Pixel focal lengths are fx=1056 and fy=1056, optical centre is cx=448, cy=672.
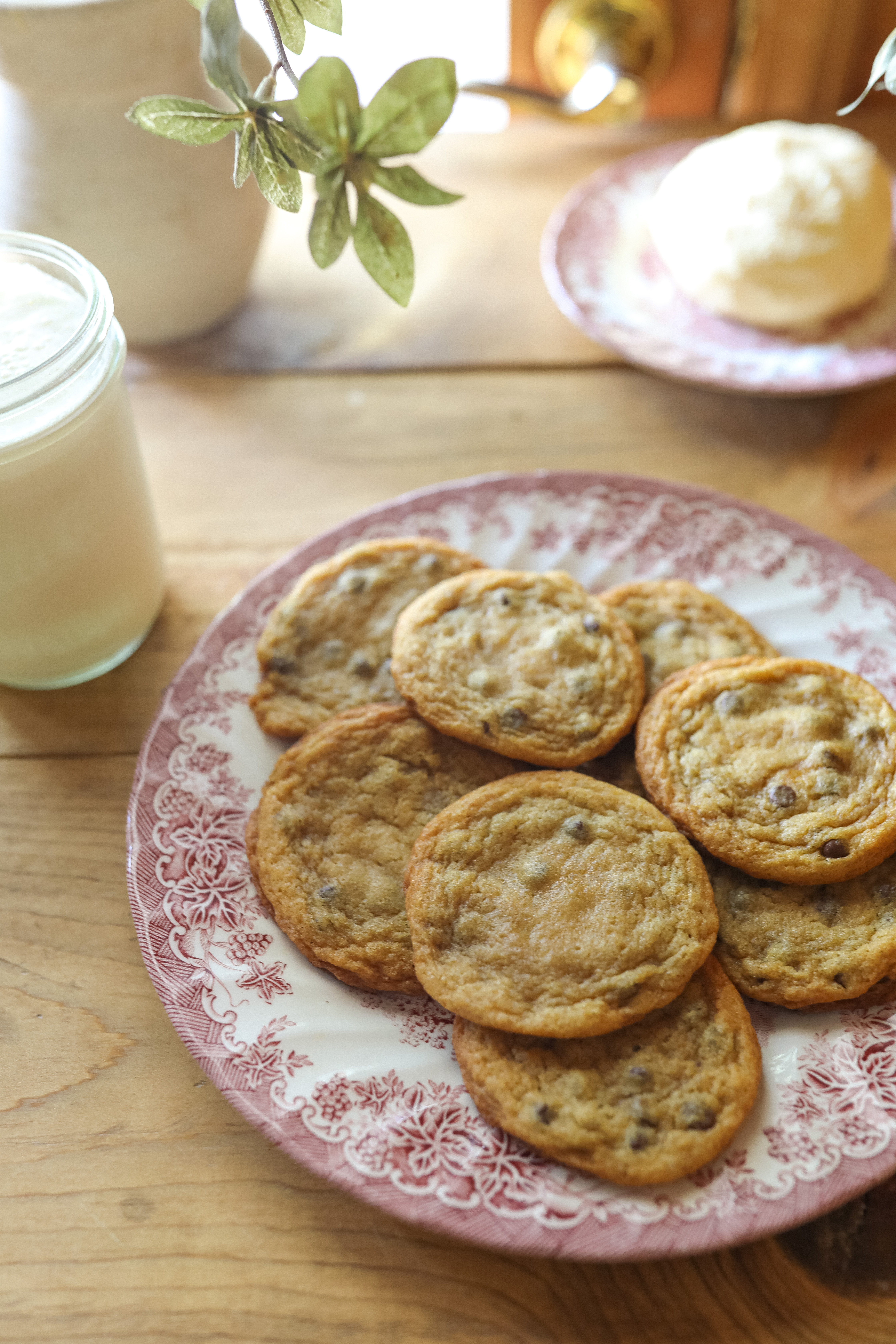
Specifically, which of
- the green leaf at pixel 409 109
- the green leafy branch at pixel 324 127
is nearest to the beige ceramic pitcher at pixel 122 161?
the green leafy branch at pixel 324 127

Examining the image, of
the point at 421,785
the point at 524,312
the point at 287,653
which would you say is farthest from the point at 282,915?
the point at 524,312

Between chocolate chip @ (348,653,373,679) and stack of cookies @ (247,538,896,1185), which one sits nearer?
stack of cookies @ (247,538,896,1185)

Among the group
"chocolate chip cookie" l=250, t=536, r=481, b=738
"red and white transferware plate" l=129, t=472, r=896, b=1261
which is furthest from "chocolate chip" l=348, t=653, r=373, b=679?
"red and white transferware plate" l=129, t=472, r=896, b=1261

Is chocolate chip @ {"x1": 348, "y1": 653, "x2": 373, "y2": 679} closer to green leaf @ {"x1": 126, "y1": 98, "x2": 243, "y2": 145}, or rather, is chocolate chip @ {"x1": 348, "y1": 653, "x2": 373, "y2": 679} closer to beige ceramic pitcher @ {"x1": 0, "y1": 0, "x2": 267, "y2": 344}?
green leaf @ {"x1": 126, "y1": 98, "x2": 243, "y2": 145}

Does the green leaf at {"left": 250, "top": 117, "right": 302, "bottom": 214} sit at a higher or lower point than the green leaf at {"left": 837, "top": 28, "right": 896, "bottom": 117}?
lower

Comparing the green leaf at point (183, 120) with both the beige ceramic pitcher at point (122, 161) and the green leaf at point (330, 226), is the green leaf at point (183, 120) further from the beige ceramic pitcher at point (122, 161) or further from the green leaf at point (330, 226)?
the beige ceramic pitcher at point (122, 161)

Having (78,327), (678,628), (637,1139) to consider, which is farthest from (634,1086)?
(78,327)

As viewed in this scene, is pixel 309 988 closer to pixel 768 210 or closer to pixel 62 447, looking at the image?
pixel 62 447

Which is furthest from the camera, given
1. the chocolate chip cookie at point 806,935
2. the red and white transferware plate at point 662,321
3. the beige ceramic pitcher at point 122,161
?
the red and white transferware plate at point 662,321
